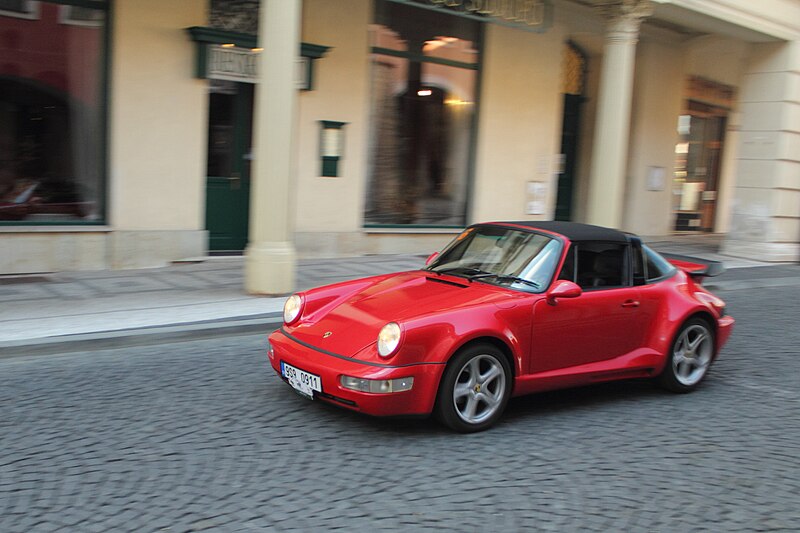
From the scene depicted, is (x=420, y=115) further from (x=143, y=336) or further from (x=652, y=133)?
(x=143, y=336)

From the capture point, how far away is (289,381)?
5.24 metres

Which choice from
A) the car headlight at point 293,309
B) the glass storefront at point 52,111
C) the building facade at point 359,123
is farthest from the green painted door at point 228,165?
the car headlight at point 293,309

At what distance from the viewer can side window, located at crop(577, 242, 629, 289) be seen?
5.83 metres

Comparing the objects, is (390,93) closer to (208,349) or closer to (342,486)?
(208,349)

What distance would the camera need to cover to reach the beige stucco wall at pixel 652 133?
1808 cm

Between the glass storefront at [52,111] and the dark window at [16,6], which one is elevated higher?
the dark window at [16,6]

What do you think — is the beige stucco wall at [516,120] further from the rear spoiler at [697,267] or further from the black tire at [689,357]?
the black tire at [689,357]

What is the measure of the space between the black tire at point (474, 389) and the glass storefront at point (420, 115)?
27.8 feet

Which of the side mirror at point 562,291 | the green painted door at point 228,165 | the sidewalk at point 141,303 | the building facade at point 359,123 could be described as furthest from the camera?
the green painted door at point 228,165

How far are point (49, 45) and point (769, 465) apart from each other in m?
9.73

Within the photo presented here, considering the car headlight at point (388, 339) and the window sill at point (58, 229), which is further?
the window sill at point (58, 229)

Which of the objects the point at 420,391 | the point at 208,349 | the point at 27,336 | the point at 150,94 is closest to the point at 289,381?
the point at 420,391

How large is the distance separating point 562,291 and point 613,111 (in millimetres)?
9165

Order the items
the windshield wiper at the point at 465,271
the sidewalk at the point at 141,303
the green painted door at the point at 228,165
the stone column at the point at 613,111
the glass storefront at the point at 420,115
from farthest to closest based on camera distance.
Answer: the stone column at the point at 613,111 → the glass storefront at the point at 420,115 → the green painted door at the point at 228,165 → the sidewalk at the point at 141,303 → the windshield wiper at the point at 465,271
